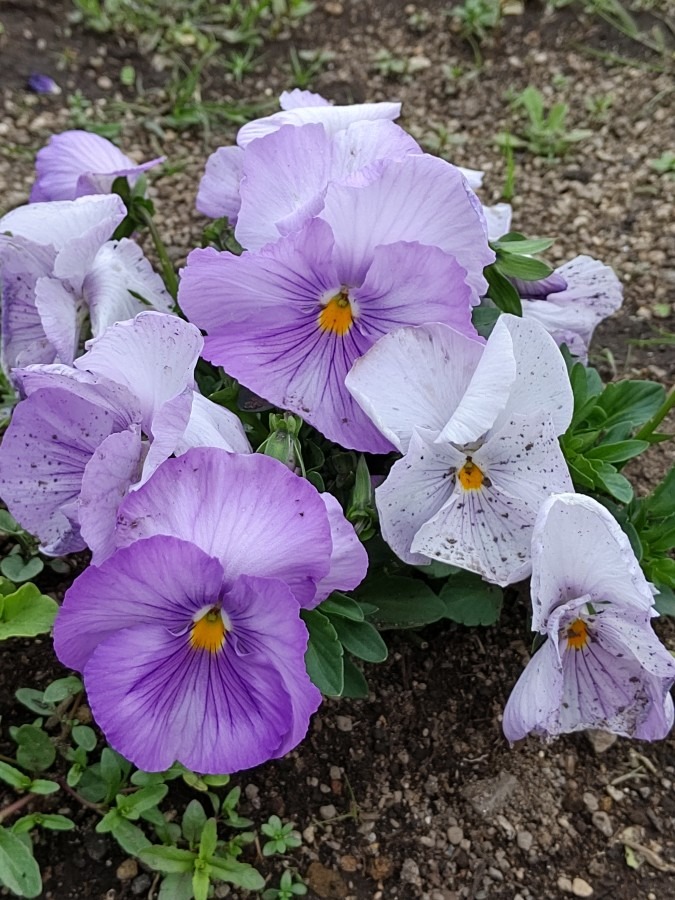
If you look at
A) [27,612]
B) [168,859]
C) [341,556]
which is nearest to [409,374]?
[341,556]

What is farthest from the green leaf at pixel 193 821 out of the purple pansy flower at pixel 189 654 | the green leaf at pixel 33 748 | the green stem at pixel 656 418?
the green stem at pixel 656 418

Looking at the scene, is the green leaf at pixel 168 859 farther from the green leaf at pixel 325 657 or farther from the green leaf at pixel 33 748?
the green leaf at pixel 325 657

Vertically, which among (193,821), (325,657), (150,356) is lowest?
(193,821)

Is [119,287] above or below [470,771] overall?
above

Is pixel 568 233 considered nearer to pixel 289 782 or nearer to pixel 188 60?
pixel 188 60

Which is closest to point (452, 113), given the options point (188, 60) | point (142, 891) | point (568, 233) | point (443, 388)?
point (568, 233)

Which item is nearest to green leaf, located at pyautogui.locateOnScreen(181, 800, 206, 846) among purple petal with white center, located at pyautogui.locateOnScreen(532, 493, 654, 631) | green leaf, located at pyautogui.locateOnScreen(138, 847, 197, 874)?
green leaf, located at pyautogui.locateOnScreen(138, 847, 197, 874)

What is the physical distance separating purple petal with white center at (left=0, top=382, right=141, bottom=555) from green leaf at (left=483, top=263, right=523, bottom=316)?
0.54m

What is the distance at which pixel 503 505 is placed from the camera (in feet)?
3.55

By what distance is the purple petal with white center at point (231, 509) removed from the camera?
35.0 inches

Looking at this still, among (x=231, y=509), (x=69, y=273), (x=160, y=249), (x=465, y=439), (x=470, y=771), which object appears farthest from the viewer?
(x=160, y=249)

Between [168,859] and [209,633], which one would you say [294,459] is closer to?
[209,633]

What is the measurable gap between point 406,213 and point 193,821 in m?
0.81

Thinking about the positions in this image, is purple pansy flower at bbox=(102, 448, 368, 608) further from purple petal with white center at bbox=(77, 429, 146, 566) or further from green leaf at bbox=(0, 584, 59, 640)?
green leaf at bbox=(0, 584, 59, 640)
